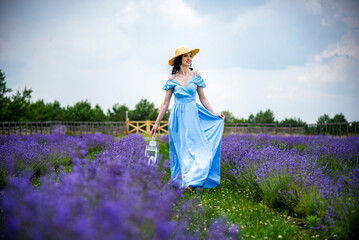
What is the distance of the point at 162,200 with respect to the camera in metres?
1.59

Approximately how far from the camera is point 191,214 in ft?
6.94

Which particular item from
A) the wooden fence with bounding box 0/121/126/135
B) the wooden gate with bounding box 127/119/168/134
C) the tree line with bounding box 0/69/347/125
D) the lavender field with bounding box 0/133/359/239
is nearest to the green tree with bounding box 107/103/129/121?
→ the tree line with bounding box 0/69/347/125

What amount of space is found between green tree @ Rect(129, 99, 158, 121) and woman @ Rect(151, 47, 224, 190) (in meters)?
32.4

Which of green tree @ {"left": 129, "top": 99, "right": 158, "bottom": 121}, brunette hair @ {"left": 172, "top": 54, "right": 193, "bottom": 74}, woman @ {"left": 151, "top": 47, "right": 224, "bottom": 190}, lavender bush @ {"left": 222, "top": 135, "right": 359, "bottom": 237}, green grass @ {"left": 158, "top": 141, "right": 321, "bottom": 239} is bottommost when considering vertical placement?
green grass @ {"left": 158, "top": 141, "right": 321, "bottom": 239}

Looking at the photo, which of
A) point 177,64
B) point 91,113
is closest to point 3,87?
point 91,113

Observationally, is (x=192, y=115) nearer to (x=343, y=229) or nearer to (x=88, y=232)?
(x=343, y=229)

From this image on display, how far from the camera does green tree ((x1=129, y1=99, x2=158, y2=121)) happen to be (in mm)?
36719

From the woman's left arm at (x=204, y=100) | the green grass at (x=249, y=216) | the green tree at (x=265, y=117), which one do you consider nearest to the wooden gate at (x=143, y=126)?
the green tree at (x=265, y=117)

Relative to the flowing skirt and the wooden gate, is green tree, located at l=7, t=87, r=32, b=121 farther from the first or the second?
the flowing skirt

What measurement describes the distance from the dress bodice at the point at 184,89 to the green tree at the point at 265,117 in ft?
104

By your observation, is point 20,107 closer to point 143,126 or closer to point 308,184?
point 143,126

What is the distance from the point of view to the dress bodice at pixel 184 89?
3756mm

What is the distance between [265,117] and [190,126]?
32392 mm

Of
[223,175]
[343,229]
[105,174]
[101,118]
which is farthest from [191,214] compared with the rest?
[101,118]
